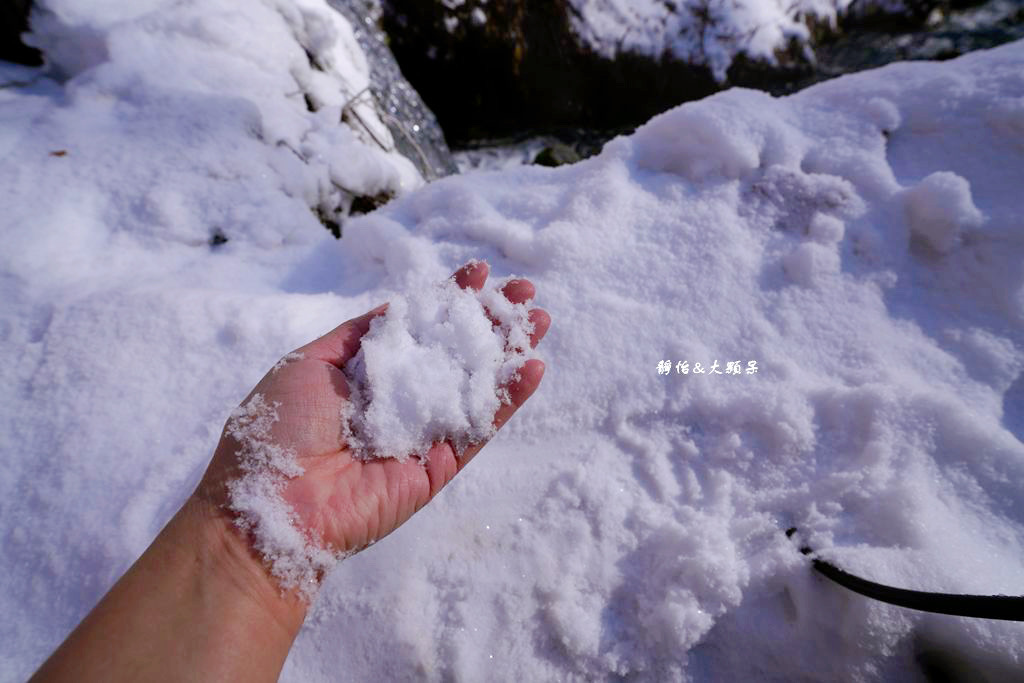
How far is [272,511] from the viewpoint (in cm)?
120

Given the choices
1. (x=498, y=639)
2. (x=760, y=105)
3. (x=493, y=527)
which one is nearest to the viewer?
(x=498, y=639)

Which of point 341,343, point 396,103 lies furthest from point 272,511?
point 396,103

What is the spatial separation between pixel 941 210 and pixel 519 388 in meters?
1.61

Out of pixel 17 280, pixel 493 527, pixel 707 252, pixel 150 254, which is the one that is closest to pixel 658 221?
pixel 707 252

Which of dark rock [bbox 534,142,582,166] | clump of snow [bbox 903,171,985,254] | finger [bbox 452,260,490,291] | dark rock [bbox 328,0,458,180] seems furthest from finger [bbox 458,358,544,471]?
dark rock [bbox 534,142,582,166]

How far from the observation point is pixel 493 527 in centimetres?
144

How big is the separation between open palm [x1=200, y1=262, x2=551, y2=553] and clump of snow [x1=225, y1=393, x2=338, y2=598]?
17 mm

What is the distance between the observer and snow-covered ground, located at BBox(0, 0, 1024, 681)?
1295 mm

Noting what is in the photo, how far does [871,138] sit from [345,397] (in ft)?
7.14

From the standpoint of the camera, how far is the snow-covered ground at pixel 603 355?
1.29 m

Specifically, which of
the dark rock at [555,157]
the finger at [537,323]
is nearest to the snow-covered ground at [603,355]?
the finger at [537,323]

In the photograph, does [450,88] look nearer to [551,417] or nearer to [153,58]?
[153,58]

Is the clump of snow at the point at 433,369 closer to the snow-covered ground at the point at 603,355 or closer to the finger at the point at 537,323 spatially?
the finger at the point at 537,323

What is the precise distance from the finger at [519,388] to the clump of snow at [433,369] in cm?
2
